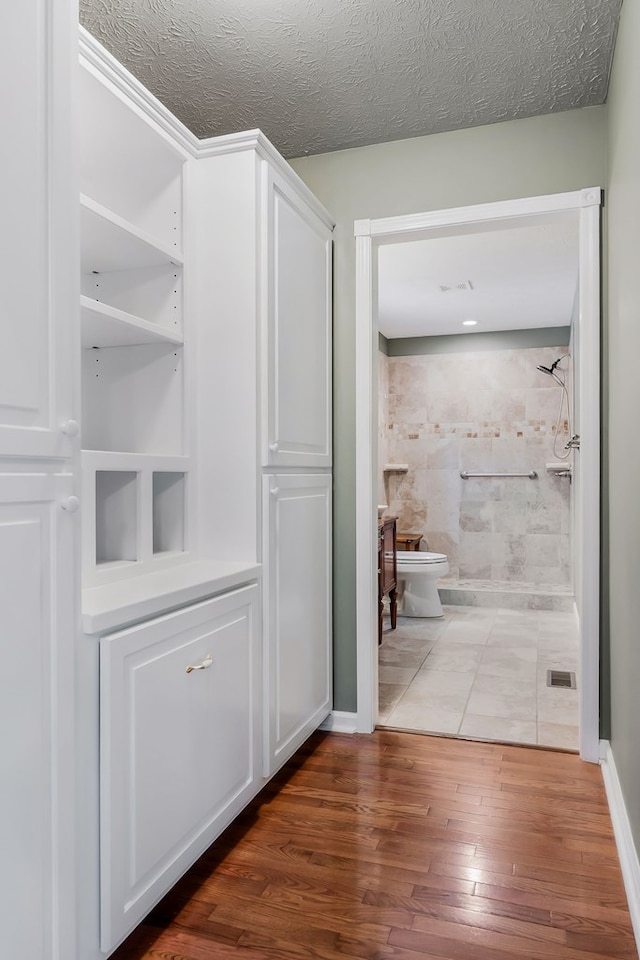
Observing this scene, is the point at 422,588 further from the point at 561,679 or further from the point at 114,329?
the point at 114,329

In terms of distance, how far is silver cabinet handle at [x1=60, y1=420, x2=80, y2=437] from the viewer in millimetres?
1349

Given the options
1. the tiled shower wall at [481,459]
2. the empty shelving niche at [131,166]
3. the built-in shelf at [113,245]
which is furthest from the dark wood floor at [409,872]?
the tiled shower wall at [481,459]

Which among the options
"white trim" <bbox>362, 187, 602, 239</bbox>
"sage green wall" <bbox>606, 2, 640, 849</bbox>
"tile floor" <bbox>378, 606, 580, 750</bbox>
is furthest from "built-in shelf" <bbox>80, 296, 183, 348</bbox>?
"tile floor" <bbox>378, 606, 580, 750</bbox>

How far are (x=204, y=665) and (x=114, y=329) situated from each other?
0.97 m

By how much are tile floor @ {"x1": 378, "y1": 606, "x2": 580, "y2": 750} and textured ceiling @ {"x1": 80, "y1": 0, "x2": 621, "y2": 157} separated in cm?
249

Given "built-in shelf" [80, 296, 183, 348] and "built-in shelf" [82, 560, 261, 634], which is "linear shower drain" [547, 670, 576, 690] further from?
"built-in shelf" [80, 296, 183, 348]

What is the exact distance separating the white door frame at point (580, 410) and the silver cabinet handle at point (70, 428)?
1.64 m

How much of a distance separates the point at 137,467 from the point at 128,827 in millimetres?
921

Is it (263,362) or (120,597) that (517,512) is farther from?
(120,597)

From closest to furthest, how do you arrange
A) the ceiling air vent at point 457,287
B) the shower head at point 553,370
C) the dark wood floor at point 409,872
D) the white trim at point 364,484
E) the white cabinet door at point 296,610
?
1. the dark wood floor at point 409,872
2. the white cabinet door at point 296,610
3. the white trim at point 364,484
4. the ceiling air vent at point 457,287
5. the shower head at point 553,370

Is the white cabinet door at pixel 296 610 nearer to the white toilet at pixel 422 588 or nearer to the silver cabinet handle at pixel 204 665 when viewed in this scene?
the silver cabinet handle at pixel 204 665

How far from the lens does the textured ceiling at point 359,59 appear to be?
2.05 m

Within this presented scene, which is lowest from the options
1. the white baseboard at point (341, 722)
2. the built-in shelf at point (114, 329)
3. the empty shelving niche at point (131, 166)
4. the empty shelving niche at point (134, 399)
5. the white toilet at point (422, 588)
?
the white baseboard at point (341, 722)

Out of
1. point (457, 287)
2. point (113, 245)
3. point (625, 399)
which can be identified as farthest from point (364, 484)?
point (457, 287)
